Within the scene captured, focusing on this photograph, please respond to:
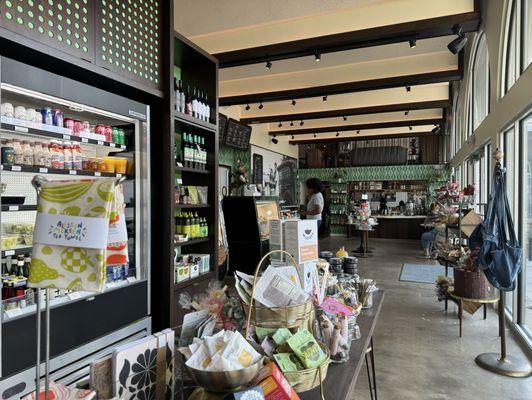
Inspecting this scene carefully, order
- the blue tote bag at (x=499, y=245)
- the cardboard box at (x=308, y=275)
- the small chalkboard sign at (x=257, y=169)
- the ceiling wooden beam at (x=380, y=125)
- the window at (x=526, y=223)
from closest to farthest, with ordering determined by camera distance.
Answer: the cardboard box at (x=308, y=275) → the blue tote bag at (x=499, y=245) → the window at (x=526, y=223) → the ceiling wooden beam at (x=380, y=125) → the small chalkboard sign at (x=257, y=169)

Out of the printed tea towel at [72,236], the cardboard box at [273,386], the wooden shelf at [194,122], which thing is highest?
the wooden shelf at [194,122]

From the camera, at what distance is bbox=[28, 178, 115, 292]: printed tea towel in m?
0.86

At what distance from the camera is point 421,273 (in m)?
7.12

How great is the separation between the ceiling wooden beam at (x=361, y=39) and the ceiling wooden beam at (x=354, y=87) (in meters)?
1.71

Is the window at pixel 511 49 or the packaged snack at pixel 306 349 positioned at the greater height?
the window at pixel 511 49

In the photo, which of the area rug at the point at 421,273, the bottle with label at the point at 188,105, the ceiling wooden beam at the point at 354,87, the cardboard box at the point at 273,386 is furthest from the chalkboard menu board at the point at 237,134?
the cardboard box at the point at 273,386

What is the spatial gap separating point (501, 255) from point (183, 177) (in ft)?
10.1

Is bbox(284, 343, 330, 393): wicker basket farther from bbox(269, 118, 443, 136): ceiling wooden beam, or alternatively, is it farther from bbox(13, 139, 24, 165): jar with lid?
bbox(269, 118, 443, 136): ceiling wooden beam

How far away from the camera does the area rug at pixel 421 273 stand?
6587 mm

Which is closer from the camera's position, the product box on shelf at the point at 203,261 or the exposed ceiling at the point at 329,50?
the product box on shelf at the point at 203,261

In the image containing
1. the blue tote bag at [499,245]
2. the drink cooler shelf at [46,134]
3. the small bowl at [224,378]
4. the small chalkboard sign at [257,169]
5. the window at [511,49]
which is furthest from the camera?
the small chalkboard sign at [257,169]

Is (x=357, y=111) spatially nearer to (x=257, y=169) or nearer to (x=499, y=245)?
(x=257, y=169)

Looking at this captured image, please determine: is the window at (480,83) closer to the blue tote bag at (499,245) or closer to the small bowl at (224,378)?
the blue tote bag at (499,245)

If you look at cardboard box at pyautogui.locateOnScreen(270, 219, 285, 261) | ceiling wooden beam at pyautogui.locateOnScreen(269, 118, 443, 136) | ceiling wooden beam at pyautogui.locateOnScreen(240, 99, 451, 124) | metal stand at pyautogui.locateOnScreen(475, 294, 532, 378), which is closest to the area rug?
metal stand at pyautogui.locateOnScreen(475, 294, 532, 378)
